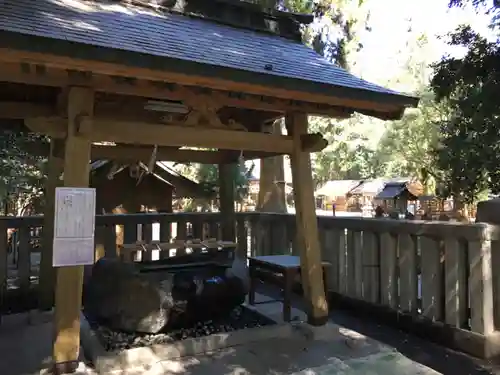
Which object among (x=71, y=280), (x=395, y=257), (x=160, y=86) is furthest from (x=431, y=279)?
(x=71, y=280)

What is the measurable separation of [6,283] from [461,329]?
5002mm

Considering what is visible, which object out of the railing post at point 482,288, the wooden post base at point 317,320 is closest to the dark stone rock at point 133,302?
the wooden post base at point 317,320

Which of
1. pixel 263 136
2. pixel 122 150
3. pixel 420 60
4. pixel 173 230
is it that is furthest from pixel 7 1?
pixel 420 60

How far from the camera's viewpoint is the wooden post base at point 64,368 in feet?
9.49

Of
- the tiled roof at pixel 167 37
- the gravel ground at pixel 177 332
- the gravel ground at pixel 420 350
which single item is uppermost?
the tiled roof at pixel 167 37

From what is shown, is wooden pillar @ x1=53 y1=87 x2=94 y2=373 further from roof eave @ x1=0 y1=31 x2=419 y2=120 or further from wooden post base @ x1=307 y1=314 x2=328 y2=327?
wooden post base @ x1=307 y1=314 x2=328 y2=327

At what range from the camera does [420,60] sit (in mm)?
20953

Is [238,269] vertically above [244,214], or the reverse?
[244,214]

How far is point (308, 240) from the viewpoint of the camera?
3.95 metres

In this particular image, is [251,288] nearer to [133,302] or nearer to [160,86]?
[133,302]

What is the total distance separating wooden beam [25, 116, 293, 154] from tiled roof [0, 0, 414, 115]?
0.64m

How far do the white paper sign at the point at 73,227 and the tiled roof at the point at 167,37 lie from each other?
1.08 m

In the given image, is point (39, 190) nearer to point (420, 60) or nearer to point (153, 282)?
point (153, 282)

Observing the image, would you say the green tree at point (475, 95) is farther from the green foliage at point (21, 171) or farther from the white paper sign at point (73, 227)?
the green foliage at point (21, 171)
